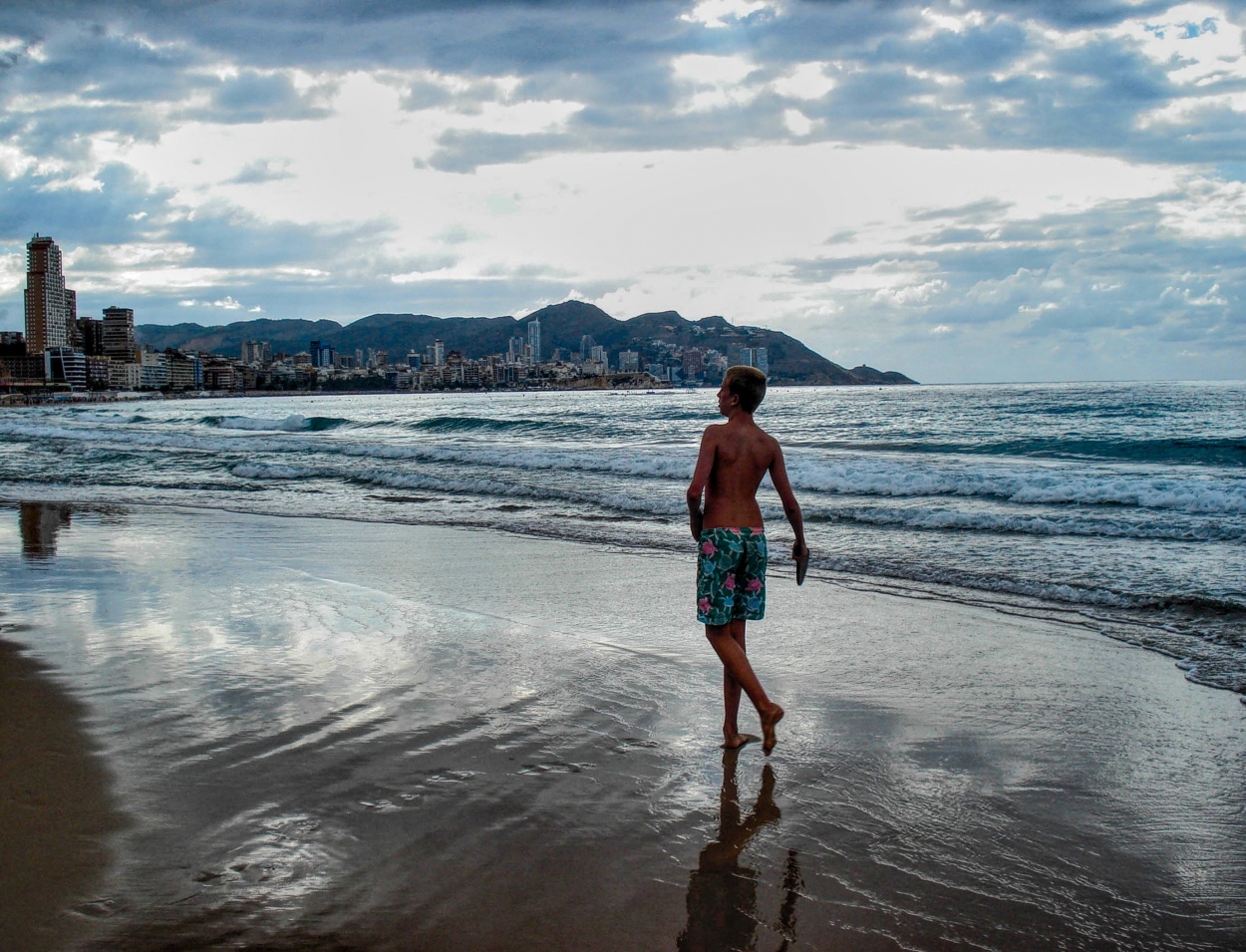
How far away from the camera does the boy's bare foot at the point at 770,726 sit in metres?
4.14

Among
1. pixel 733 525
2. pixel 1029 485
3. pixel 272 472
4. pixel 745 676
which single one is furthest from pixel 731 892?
pixel 272 472

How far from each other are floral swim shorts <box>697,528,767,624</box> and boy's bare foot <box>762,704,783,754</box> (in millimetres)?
461

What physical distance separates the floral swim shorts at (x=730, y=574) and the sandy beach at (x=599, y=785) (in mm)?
652

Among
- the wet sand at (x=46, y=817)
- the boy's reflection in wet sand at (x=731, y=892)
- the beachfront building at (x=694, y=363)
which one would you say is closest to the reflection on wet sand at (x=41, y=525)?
the wet sand at (x=46, y=817)

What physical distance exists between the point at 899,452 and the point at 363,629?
74.2ft

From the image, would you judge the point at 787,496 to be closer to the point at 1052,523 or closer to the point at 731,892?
the point at 731,892

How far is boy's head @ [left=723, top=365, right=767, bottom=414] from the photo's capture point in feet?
14.2

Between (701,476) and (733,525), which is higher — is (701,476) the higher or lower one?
the higher one

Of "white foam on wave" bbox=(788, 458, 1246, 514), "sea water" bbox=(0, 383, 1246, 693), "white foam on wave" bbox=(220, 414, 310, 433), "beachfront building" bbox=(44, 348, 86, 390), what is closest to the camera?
"sea water" bbox=(0, 383, 1246, 693)

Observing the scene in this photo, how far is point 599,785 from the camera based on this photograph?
3836 millimetres

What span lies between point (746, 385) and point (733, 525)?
0.66 metres

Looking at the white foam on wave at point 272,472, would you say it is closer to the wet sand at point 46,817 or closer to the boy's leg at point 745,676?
the wet sand at point 46,817

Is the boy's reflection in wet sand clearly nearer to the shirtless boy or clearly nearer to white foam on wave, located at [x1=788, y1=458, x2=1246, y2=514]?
the shirtless boy

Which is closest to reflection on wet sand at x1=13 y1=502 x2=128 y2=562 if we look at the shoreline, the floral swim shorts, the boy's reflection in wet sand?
the shoreline
